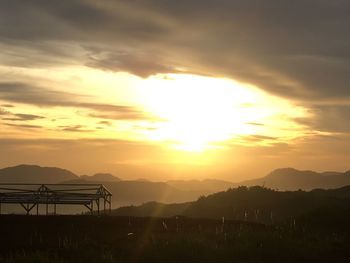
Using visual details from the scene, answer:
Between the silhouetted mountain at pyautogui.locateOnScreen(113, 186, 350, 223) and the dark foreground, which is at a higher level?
the silhouetted mountain at pyautogui.locateOnScreen(113, 186, 350, 223)

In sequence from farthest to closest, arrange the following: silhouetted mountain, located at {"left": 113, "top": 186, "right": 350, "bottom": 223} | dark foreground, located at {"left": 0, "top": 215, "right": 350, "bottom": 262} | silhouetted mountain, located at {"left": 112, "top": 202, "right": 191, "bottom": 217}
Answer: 1. silhouetted mountain, located at {"left": 112, "top": 202, "right": 191, "bottom": 217}
2. silhouetted mountain, located at {"left": 113, "top": 186, "right": 350, "bottom": 223}
3. dark foreground, located at {"left": 0, "top": 215, "right": 350, "bottom": 262}

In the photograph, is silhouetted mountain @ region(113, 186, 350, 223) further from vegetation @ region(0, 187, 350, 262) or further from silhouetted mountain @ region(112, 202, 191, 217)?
vegetation @ region(0, 187, 350, 262)

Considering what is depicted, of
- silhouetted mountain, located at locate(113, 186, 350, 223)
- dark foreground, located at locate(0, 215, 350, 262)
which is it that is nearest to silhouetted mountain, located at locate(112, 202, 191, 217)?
silhouetted mountain, located at locate(113, 186, 350, 223)

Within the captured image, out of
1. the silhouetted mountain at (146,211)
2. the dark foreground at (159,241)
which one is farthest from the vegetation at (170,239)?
the silhouetted mountain at (146,211)

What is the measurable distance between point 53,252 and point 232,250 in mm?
6153

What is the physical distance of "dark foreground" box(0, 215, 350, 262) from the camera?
59.8ft

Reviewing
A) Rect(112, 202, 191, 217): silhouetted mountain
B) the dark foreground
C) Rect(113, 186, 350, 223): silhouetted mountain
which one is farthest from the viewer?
Rect(112, 202, 191, 217): silhouetted mountain

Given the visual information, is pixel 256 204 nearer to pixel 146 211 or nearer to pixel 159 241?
pixel 146 211

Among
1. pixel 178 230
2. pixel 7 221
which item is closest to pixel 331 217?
pixel 178 230

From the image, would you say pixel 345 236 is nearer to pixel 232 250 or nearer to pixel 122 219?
pixel 232 250

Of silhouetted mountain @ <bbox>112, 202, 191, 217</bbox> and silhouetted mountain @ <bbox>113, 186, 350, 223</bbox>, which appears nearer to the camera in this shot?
silhouetted mountain @ <bbox>113, 186, 350, 223</bbox>

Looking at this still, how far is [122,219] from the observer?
1069 inches

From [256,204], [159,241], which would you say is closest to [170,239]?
[159,241]

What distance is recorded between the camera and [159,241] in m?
20.3
